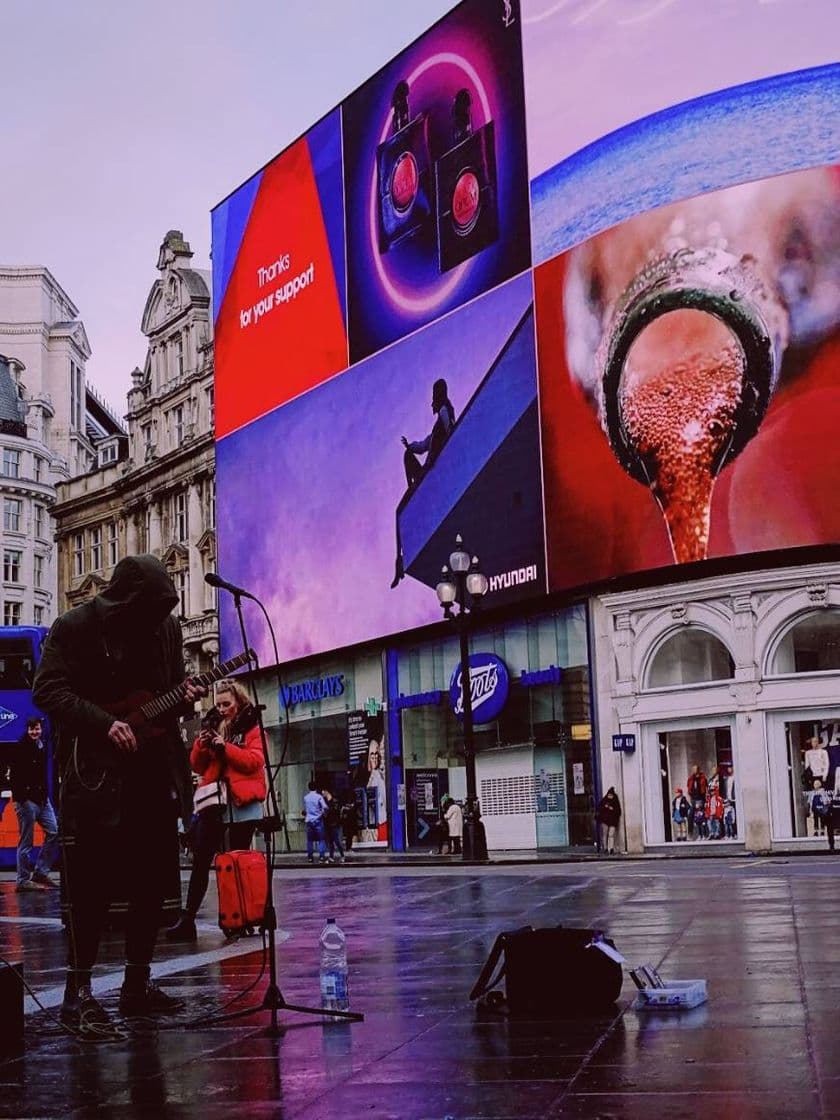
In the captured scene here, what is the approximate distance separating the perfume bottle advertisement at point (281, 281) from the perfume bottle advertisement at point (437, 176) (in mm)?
1094

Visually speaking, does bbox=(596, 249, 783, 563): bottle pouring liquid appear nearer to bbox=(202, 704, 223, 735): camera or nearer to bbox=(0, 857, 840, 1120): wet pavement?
bbox=(202, 704, 223, 735): camera

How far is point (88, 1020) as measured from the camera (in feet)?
20.1

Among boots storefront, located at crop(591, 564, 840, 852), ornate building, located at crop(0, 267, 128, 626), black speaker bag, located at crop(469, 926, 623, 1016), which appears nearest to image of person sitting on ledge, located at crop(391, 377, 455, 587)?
boots storefront, located at crop(591, 564, 840, 852)

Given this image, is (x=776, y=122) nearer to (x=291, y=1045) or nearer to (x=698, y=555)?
(x=698, y=555)

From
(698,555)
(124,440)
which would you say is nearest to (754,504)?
(698,555)

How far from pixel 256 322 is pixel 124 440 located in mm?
29923

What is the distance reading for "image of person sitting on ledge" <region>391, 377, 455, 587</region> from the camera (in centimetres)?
4478

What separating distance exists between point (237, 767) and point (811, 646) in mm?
Result: 27295

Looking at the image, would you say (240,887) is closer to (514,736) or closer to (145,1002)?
(145,1002)

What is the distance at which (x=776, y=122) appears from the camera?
37.7 m

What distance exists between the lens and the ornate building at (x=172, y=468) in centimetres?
6325

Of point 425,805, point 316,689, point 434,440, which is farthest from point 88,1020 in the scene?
point 316,689

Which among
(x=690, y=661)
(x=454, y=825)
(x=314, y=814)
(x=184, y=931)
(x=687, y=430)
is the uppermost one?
(x=687, y=430)

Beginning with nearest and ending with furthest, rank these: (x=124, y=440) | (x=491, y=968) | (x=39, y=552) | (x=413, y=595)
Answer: (x=491, y=968), (x=413, y=595), (x=124, y=440), (x=39, y=552)
